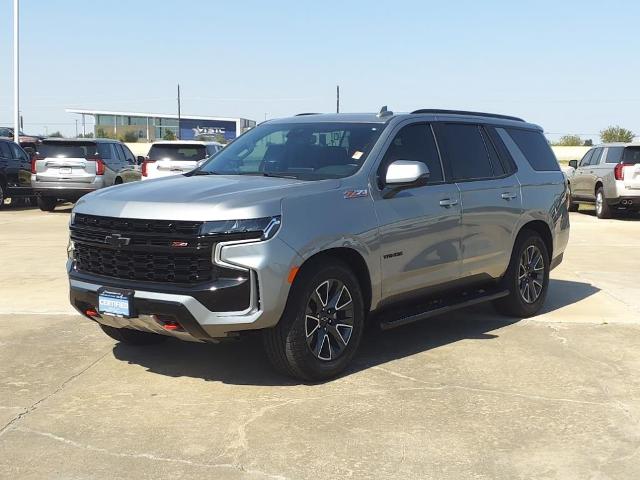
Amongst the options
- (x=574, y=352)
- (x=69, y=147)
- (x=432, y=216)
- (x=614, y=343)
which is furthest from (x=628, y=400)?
(x=69, y=147)

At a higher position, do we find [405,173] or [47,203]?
[405,173]

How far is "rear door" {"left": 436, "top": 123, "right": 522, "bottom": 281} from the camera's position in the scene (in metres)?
6.26

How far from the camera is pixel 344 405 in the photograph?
4.65 m

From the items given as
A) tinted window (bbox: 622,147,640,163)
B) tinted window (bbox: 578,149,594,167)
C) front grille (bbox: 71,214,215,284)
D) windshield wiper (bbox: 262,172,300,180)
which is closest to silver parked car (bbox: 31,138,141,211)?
Answer: tinted window (bbox: 578,149,594,167)

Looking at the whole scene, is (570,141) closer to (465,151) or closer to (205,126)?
(205,126)

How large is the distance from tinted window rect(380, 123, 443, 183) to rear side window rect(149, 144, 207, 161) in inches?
446

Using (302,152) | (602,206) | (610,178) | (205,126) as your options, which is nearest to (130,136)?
(205,126)

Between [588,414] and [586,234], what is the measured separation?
1095 cm

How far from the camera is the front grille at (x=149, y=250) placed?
4.55m

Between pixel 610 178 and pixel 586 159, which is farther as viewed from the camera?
pixel 586 159

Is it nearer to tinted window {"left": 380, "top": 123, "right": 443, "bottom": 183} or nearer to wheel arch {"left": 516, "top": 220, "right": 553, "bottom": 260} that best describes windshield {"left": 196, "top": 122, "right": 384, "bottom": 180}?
tinted window {"left": 380, "top": 123, "right": 443, "bottom": 183}

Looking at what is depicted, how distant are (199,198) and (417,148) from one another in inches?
80.8

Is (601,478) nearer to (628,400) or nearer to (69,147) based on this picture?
(628,400)

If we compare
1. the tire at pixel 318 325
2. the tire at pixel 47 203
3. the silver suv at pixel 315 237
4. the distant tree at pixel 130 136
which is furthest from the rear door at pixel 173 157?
the distant tree at pixel 130 136
